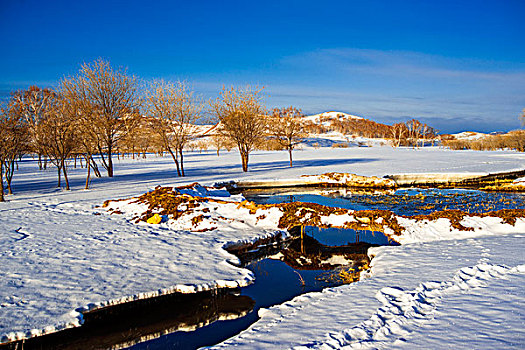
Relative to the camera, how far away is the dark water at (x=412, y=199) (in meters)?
15.1

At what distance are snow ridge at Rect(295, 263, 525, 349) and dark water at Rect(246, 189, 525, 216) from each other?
7280mm

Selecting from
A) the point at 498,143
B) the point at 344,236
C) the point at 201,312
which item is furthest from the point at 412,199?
the point at 498,143

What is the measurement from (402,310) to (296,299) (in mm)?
2044

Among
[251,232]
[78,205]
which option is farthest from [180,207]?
[78,205]

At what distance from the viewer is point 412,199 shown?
1748 centimetres

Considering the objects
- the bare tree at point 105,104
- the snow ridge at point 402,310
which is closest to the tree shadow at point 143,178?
the bare tree at point 105,104

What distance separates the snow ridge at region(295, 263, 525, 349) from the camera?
4609 mm

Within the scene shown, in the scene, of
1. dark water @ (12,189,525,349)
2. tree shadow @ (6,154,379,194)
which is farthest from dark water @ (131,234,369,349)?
tree shadow @ (6,154,379,194)

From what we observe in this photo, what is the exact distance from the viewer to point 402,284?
6766 mm

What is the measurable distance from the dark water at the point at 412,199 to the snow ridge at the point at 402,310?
23.9ft

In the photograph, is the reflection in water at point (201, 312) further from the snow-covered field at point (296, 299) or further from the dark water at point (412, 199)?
the dark water at point (412, 199)

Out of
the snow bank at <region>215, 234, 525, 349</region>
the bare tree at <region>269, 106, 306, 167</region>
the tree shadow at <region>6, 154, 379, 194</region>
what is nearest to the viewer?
the snow bank at <region>215, 234, 525, 349</region>

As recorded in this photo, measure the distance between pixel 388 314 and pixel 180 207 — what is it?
31.8 feet

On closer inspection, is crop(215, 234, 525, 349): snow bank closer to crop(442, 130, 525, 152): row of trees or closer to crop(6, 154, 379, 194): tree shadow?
crop(6, 154, 379, 194): tree shadow
